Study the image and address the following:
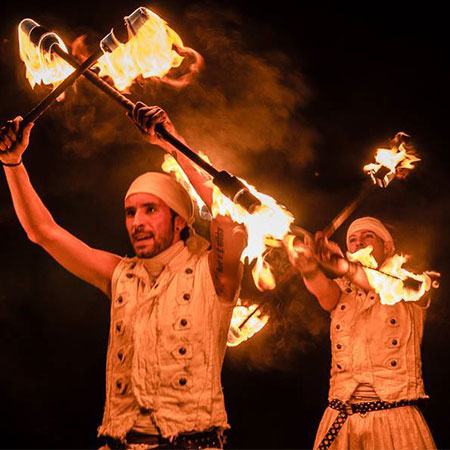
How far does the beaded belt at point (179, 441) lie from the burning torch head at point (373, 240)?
7.47 feet

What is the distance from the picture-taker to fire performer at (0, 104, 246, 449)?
2.56 metres

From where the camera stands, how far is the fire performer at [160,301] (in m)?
2.56

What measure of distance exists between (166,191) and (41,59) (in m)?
0.86

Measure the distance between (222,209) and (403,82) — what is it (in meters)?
2.82

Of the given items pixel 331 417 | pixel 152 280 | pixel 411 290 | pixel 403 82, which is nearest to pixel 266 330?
pixel 331 417

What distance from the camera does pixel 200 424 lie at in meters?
2.51

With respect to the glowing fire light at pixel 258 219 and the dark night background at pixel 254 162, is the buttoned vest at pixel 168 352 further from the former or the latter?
the dark night background at pixel 254 162

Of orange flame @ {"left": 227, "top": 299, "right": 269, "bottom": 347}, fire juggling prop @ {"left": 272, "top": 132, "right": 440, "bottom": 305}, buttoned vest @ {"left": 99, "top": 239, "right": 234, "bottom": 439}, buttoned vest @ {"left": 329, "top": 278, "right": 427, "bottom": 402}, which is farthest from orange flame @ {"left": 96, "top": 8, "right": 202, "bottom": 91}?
buttoned vest @ {"left": 329, "top": 278, "right": 427, "bottom": 402}

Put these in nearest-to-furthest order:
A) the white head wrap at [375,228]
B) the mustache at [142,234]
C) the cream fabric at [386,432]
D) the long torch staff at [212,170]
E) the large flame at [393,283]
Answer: the long torch staff at [212,170], the mustache at [142,234], the large flame at [393,283], the cream fabric at [386,432], the white head wrap at [375,228]

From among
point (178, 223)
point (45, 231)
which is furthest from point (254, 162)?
point (45, 231)

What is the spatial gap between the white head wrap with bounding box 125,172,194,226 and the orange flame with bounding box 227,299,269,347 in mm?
1447

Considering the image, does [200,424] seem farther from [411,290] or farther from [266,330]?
[266,330]

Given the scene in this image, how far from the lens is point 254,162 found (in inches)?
204

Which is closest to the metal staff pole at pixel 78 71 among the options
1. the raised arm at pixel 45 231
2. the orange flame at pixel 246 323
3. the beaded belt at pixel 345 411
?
the raised arm at pixel 45 231
